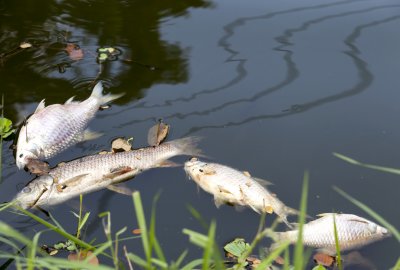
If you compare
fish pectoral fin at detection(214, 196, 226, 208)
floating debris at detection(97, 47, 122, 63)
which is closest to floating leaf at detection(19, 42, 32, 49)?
floating debris at detection(97, 47, 122, 63)

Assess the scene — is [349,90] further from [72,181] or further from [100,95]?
[72,181]

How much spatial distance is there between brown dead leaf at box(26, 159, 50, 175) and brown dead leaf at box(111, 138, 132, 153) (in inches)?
15.5

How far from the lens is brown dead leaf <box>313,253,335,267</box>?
8.62 ft

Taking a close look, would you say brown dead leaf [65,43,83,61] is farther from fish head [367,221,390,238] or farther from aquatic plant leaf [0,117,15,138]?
fish head [367,221,390,238]

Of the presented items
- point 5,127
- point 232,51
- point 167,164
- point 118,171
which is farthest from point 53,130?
point 232,51

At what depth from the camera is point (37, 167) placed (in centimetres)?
312

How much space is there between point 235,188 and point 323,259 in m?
0.58

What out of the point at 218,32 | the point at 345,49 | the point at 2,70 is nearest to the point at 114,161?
the point at 2,70

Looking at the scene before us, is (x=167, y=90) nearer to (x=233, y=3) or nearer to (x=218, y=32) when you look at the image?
(x=218, y=32)

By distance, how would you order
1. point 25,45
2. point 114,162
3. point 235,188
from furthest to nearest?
point 25,45 < point 114,162 < point 235,188

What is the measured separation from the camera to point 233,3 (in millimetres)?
4766

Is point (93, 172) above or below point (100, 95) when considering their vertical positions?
below

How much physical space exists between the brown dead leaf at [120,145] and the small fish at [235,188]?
1.38ft

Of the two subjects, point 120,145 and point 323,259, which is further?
point 120,145
